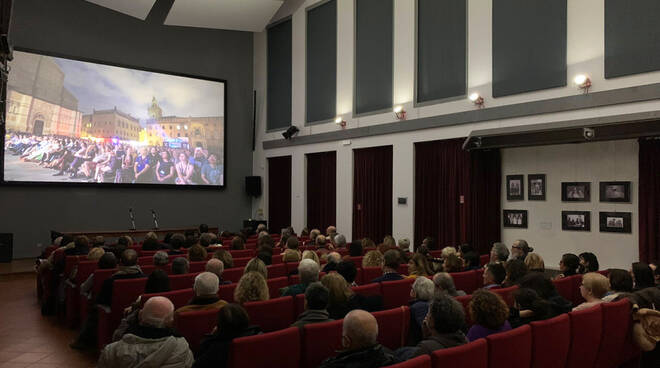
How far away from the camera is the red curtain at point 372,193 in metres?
11.3

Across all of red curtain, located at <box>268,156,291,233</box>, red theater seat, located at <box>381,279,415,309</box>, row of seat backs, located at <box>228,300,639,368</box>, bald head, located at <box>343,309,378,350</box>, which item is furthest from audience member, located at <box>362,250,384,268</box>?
red curtain, located at <box>268,156,291,233</box>

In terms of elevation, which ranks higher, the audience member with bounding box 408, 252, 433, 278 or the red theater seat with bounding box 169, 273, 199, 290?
the audience member with bounding box 408, 252, 433, 278

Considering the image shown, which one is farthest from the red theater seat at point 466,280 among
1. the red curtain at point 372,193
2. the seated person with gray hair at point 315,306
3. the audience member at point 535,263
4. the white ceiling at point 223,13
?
the white ceiling at point 223,13

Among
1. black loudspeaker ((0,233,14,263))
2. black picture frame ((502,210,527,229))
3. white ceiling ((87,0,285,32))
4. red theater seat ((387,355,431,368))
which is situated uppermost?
white ceiling ((87,0,285,32))

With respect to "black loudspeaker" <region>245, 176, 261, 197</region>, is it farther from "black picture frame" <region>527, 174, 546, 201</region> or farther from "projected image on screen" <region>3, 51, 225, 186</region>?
"black picture frame" <region>527, 174, 546, 201</region>

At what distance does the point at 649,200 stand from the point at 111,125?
12451 millimetres

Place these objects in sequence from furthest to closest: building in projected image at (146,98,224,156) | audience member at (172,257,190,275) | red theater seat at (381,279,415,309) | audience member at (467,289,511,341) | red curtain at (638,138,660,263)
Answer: building in projected image at (146,98,224,156), red curtain at (638,138,660,263), audience member at (172,257,190,275), red theater seat at (381,279,415,309), audience member at (467,289,511,341)

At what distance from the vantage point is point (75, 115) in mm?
12148

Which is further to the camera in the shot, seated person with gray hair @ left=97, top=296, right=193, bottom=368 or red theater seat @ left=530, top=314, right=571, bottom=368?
red theater seat @ left=530, top=314, right=571, bottom=368

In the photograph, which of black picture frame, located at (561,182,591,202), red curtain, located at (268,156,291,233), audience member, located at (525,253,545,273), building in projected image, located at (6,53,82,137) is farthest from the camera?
red curtain, located at (268,156,291,233)

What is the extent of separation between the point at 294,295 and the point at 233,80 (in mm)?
12702

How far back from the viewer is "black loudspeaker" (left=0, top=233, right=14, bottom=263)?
35.0 ft

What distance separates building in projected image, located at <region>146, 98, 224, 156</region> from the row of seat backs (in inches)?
467

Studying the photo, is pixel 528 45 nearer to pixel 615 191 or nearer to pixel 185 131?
pixel 615 191
